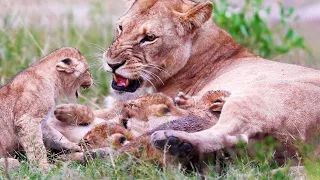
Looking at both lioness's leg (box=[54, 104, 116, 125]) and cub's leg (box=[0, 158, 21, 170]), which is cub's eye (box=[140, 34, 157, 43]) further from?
cub's leg (box=[0, 158, 21, 170])

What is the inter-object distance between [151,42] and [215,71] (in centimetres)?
55

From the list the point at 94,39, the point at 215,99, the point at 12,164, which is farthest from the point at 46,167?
the point at 94,39

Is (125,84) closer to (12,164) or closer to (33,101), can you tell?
(33,101)

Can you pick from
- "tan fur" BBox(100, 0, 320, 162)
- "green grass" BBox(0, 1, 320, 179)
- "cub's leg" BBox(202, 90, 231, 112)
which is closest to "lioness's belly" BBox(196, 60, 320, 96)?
"tan fur" BBox(100, 0, 320, 162)

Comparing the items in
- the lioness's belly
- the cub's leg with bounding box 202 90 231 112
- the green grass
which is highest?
the cub's leg with bounding box 202 90 231 112

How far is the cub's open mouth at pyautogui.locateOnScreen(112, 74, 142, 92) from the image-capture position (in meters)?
6.33

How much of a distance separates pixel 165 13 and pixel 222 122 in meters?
1.44

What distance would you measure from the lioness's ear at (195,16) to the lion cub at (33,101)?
903mm

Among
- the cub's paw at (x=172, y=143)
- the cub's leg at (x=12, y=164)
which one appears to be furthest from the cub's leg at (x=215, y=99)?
the cub's leg at (x=12, y=164)

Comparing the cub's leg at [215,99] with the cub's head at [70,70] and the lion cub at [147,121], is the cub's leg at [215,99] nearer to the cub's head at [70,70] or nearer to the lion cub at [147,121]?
the lion cub at [147,121]

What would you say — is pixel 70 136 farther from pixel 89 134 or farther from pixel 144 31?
pixel 144 31

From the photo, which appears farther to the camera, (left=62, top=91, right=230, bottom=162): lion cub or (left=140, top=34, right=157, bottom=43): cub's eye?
(left=140, top=34, right=157, bottom=43): cub's eye

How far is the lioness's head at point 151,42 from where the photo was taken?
6.25 metres

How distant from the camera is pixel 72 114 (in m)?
5.94
